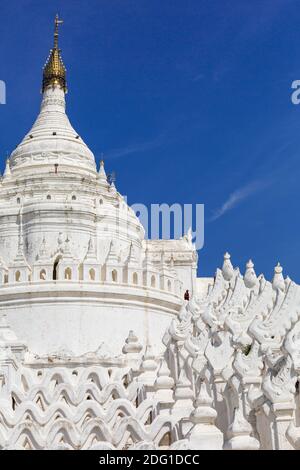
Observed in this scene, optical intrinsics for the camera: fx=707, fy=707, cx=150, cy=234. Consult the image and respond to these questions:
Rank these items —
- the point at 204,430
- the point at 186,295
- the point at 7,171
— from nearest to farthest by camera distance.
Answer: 1. the point at 204,430
2. the point at 7,171
3. the point at 186,295

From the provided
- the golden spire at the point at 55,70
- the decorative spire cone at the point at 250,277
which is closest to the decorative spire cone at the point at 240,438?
the decorative spire cone at the point at 250,277

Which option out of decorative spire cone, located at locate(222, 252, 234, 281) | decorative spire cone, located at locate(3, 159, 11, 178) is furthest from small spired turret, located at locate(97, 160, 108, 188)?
decorative spire cone, located at locate(222, 252, 234, 281)

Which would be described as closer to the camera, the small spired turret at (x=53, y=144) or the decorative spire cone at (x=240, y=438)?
the decorative spire cone at (x=240, y=438)

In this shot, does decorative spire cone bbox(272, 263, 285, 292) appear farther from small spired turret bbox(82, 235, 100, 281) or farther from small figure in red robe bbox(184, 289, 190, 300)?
small figure in red robe bbox(184, 289, 190, 300)

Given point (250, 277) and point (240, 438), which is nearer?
point (240, 438)

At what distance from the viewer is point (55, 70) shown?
3969cm

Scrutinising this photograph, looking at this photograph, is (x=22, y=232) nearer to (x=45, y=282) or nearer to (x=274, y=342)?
(x=45, y=282)

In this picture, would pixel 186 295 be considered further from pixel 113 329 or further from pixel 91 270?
pixel 91 270

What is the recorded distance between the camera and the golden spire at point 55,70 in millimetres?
39406

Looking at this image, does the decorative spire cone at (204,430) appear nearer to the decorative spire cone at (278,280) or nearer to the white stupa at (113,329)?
the white stupa at (113,329)

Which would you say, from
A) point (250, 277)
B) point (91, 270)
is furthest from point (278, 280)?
point (91, 270)

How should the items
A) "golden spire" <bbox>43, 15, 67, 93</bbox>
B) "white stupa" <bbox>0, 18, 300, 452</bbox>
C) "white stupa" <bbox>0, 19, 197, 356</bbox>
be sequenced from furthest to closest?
"golden spire" <bbox>43, 15, 67, 93</bbox>
"white stupa" <bbox>0, 19, 197, 356</bbox>
"white stupa" <bbox>0, 18, 300, 452</bbox>

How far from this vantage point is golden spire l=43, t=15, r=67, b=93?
39.4 metres
